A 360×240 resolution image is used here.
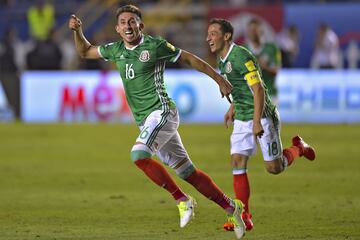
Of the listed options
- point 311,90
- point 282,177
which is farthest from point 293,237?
point 311,90

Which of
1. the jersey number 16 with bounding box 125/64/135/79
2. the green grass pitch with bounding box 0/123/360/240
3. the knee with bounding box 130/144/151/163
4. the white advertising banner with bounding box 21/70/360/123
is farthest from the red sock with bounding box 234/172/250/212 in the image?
the white advertising banner with bounding box 21/70/360/123

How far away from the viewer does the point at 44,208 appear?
11.9 metres

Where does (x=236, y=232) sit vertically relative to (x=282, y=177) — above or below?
above

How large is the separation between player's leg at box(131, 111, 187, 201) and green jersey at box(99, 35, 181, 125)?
14 centimetres

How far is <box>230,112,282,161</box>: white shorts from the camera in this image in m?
10.3

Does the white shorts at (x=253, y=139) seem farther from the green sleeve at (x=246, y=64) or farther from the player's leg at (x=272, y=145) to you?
the green sleeve at (x=246, y=64)

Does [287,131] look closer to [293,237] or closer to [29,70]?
[29,70]

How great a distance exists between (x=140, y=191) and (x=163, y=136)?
13.9 ft

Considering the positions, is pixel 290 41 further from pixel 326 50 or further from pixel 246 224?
pixel 246 224

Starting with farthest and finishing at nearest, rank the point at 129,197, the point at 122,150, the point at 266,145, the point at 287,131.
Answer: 1. the point at 287,131
2. the point at 122,150
3. the point at 129,197
4. the point at 266,145

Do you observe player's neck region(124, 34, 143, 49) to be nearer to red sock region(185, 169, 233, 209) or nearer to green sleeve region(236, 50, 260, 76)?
green sleeve region(236, 50, 260, 76)

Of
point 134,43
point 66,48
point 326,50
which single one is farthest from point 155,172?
point 66,48

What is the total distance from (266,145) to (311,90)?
14.9 metres

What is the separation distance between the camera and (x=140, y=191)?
13.8 metres
